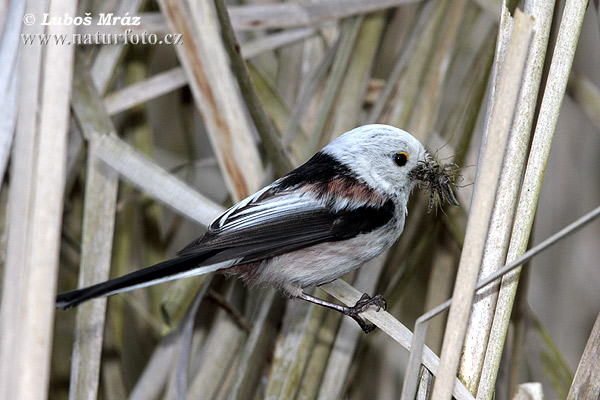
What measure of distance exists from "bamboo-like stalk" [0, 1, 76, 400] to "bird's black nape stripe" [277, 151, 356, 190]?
0.67 metres

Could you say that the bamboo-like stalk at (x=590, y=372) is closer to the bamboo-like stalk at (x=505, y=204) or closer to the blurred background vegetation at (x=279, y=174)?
the bamboo-like stalk at (x=505, y=204)

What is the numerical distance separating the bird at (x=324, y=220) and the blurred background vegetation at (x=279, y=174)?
15 centimetres

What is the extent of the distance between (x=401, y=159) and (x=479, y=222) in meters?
0.62

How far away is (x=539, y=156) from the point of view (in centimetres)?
104

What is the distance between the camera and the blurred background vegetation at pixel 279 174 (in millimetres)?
1530

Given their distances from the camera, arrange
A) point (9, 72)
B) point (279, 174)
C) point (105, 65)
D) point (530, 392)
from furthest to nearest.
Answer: point (105, 65)
point (279, 174)
point (9, 72)
point (530, 392)

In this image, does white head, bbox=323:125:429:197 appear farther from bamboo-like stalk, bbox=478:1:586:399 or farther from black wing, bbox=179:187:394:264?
bamboo-like stalk, bbox=478:1:586:399

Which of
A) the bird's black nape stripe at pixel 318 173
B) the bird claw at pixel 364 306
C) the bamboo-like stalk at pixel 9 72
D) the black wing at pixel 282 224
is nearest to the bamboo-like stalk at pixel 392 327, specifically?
the bird claw at pixel 364 306

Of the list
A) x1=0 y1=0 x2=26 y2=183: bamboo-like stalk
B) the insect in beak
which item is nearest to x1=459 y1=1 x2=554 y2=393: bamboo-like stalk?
the insect in beak

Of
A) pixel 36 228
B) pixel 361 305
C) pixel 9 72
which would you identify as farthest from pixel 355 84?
pixel 36 228

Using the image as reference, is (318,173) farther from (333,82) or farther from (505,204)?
(505,204)

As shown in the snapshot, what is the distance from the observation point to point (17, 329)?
2.82 ft

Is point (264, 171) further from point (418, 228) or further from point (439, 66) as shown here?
point (439, 66)

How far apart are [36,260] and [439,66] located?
1.37 m
